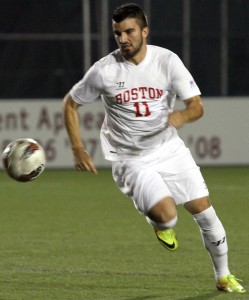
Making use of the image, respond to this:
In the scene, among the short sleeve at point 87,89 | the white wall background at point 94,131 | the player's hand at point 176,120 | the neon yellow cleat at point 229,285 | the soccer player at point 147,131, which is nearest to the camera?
the player's hand at point 176,120

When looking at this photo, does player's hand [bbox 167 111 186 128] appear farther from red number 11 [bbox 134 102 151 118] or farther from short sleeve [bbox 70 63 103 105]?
short sleeve [bbox 70 63 103 105]

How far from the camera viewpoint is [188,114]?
796 centimetres

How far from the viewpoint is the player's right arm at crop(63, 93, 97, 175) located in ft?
26.6

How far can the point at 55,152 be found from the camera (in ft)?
65.8

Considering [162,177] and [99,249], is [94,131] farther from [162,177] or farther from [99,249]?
[162,177]

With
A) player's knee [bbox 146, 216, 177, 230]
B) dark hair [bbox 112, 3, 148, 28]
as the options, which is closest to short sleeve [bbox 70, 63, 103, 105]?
dark hair [bbox 112, 3, 148, 28]

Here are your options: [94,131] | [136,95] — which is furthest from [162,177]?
[94,131]

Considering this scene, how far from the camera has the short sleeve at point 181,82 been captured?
8141mm

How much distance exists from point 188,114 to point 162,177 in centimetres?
64

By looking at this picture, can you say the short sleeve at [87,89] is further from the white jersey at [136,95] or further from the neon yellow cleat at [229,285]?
the neon yellow cleat at [229,285]

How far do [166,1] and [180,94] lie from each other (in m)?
16.4

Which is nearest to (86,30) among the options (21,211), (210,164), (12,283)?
(210,164)

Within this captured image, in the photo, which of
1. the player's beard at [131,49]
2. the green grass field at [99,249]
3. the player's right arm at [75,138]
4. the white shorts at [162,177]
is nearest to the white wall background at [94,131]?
the green grass field at [99,249]

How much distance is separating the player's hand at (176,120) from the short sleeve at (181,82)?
0.95 feet
